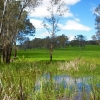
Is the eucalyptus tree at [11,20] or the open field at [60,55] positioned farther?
the open field at [60,55]

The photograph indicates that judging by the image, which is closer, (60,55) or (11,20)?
(11,20)

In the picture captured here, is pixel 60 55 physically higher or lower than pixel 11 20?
lower

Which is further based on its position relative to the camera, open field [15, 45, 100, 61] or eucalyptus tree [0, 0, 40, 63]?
open field [15, 45, 100, 61]

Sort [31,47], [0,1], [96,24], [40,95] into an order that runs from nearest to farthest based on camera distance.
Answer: [40,95] → [0,1] → [96,24] → [31,47]

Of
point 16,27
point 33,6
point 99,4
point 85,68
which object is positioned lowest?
point 85,68

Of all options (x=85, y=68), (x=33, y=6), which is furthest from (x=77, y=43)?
(x=85, y=68)

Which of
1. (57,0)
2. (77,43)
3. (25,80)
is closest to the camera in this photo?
(25,80)

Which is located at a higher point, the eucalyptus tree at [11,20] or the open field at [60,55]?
the eucalyptus tree at [11,20]

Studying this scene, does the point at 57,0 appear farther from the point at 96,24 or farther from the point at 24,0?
the point at 96,24

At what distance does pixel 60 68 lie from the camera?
2452cm

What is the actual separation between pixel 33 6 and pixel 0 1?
A: 199 inches

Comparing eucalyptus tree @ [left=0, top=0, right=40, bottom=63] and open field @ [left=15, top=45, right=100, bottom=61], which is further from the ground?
eucalyptus tree @ [left=0, top=0, right=40, bottom=63]

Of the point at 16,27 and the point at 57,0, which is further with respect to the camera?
the point at 57,0

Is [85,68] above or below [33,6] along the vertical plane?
below
